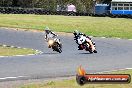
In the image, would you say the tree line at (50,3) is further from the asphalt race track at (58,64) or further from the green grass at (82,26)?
the asphalt race track at (58,64)

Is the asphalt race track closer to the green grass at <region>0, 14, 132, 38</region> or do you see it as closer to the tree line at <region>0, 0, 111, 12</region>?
the green grass at <region>0, 14, 132, 38</region>

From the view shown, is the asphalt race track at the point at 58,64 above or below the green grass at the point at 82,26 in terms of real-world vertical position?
above

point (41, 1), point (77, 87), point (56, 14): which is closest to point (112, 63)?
point (77, 87)

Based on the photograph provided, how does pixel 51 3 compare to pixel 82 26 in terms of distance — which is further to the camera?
pixel 51 3

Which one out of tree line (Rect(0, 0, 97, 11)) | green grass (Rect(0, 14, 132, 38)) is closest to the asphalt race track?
green grass (Rect(0, 14, 132, 38))

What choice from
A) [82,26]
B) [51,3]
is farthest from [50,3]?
[82,26]

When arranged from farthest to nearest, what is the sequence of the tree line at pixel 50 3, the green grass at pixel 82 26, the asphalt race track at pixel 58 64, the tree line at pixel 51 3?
the tree line at pixel 51 3 → the tree line at pixel 50 3 → the green grass at pixel 82 26 → the asphalt race track at pixel 58 64

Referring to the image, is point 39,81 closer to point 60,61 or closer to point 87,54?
point 60,61

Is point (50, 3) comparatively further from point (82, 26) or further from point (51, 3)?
point (82, 26)

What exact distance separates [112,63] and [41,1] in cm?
7196

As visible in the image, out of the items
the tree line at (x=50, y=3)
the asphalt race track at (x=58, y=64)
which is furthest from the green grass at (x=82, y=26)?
the tree line at (x=50, y=3)

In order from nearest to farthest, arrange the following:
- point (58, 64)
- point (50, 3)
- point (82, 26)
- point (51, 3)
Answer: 1. point (58, 64)
2. point (82, 26)
3. point (51, 3)
4. point (50, 3)

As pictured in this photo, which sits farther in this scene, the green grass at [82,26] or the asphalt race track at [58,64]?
the green grass at [82,26]

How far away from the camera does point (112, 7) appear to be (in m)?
80.7
